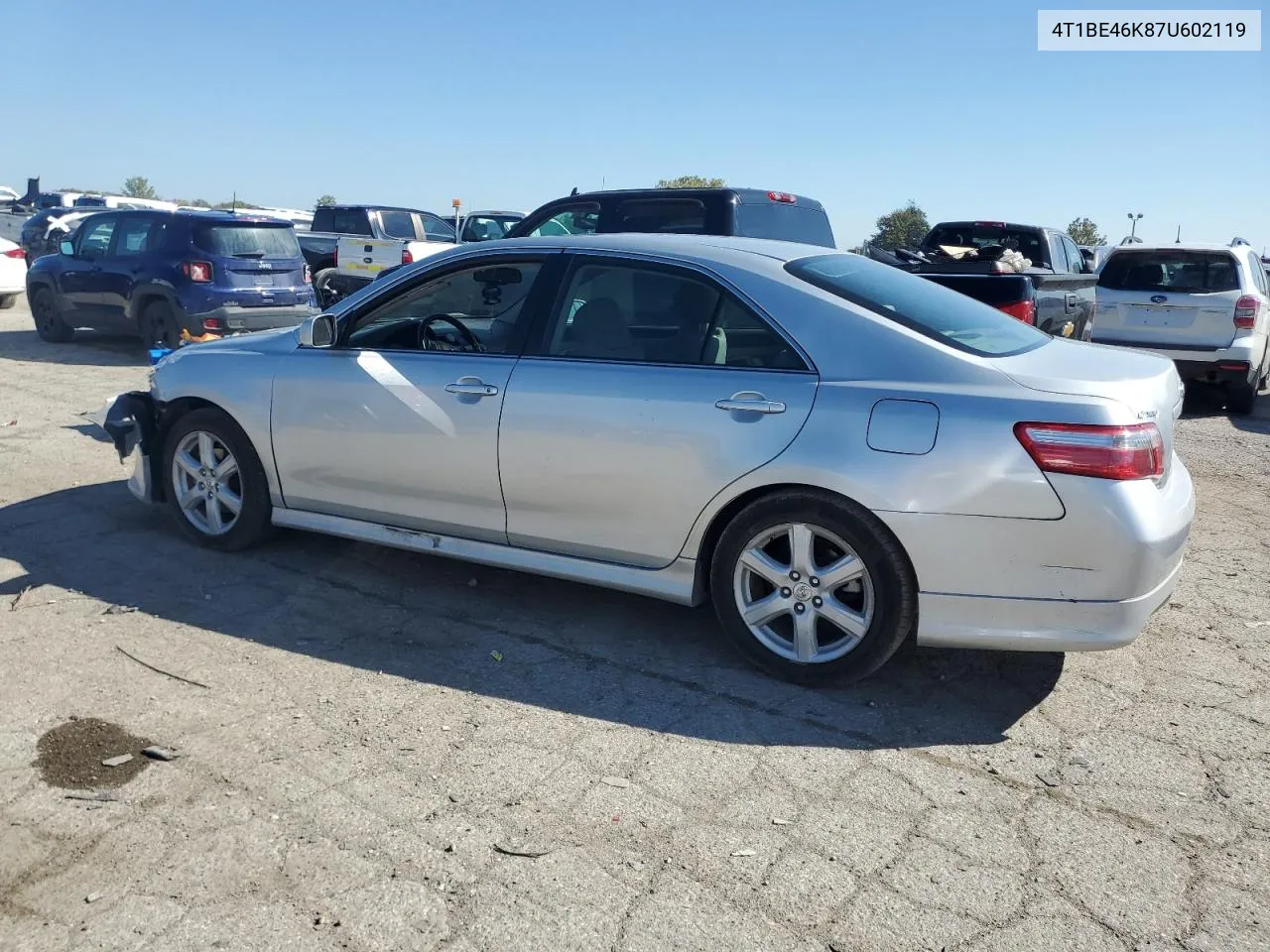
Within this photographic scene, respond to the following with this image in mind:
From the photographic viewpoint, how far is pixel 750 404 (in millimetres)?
4004

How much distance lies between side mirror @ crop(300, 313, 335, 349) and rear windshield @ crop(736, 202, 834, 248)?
4.70 metres

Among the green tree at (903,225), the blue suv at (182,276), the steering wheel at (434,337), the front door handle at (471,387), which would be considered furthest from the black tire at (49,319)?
the green tree at (903,225)

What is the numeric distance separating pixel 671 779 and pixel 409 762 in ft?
2.74

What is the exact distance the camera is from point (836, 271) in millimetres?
4398

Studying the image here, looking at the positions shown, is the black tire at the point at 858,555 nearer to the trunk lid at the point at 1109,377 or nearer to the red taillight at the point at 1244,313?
the trunk lid at the point at 1109,377

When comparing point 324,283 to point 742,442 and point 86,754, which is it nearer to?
point 742,442

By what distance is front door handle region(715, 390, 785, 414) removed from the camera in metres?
3.97

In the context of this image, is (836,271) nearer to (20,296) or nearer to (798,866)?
(798,866)

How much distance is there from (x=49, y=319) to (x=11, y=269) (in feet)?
13.0

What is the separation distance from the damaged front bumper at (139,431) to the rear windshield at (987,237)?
9161 millimetres

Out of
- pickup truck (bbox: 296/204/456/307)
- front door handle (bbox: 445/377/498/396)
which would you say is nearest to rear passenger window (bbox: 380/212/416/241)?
pickup truck (bbox: 296/204/456/307)

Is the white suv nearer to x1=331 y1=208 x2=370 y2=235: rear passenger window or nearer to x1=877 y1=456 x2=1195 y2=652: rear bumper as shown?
x1=877 y1=456 x2=1195 y2=652: rear bumper

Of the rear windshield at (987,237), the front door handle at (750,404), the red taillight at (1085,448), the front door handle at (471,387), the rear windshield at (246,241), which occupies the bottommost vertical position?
the red taillight at (1085,448)

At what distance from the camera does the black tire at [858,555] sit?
3830 mm
